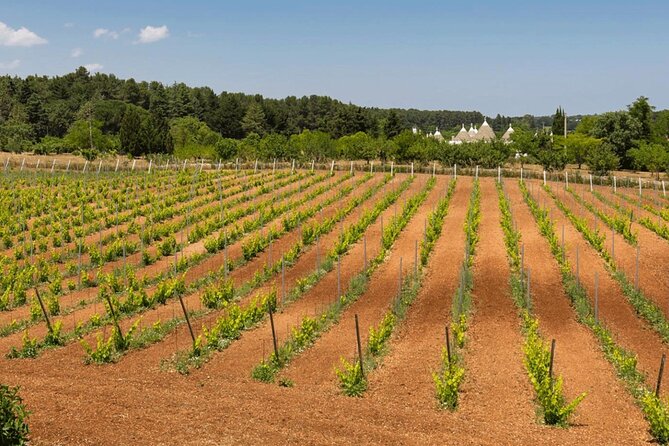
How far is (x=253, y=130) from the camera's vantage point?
11681cm

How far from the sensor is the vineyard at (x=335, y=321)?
12086mm

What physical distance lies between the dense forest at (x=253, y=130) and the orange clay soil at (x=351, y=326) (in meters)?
36.3

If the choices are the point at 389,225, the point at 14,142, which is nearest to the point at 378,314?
the point at 389,225

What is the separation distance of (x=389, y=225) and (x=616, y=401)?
19.5 meters

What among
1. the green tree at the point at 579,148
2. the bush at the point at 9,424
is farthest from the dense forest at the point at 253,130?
the bush at the point at 9,424

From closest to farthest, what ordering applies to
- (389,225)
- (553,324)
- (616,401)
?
(616,401) < (553,324) < (389,225)

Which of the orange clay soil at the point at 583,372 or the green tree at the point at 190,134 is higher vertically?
the green tree at the point at 190,134

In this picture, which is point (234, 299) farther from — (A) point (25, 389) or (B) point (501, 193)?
(B) point (501, 193)

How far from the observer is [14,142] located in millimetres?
79062

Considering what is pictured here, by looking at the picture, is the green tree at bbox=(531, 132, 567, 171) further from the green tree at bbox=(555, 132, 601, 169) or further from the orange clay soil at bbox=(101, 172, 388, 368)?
the orange clay soil at bbox=(101, 172, 388, 368)

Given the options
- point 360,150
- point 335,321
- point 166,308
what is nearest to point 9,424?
point 335,321

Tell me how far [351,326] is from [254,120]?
101784 millimetres

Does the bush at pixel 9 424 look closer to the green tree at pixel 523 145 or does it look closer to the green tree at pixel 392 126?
the green tree at pixel 523 145

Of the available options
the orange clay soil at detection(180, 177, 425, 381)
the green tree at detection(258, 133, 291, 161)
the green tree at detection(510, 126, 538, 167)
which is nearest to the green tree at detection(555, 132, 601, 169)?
the green tree at detection(510, 126, 538, 167)
